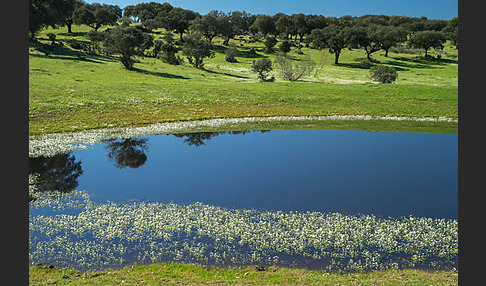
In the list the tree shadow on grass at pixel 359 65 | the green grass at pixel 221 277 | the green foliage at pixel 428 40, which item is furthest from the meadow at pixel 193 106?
the green foliage at pixel 428 40

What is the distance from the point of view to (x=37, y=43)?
90000 mm

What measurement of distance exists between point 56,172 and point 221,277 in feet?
65.6

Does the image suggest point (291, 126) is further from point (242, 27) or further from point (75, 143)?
point (242, 27)

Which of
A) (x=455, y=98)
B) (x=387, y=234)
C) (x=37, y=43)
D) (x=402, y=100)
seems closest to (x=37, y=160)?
(x=387, y=234)

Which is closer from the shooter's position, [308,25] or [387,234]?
[387,234]

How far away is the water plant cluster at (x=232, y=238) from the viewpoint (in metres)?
16.4

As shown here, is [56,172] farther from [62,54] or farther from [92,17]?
[92,17]

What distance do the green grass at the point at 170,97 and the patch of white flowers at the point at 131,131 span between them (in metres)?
1.84

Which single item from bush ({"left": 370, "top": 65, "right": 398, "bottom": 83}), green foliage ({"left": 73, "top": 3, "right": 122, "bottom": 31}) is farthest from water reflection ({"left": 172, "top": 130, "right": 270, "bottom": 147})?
green foliage ({"left": 73, "top": 3, "right": 122, "bottom": 31})

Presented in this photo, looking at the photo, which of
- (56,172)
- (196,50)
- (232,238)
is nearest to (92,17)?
(196,50)

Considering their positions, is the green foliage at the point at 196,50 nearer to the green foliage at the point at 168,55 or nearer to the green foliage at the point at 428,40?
the green foliage at the point at 168,55

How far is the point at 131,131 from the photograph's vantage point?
1735 inches

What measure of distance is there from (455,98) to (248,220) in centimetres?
5515

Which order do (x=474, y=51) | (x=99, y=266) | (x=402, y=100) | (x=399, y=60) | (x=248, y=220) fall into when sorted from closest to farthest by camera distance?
(x=474, y=51), (x=99, y=266), (x=248, y=220), (x=402, y=100), (x=399, y=60)
